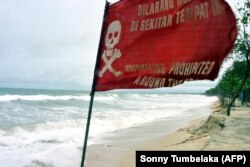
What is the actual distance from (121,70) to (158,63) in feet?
1.17

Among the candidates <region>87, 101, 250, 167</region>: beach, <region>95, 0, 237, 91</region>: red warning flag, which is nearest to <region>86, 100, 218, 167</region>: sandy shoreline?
<region>87, 101, 250, 167</region>: beach

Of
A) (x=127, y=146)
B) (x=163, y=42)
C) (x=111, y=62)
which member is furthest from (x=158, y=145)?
(x=163, y=42)

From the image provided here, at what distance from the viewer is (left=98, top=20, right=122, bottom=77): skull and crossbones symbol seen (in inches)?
125

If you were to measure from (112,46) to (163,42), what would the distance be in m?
0.48

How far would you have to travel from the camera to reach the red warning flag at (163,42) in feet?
8.61

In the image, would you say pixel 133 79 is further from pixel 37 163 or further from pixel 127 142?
pixel 127 142

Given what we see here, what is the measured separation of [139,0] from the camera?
3.03 m

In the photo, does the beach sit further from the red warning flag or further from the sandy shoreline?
the red warning flag

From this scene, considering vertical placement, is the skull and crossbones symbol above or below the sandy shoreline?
above

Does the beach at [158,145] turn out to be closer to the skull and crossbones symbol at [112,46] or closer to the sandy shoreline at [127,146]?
the sandy shoreline at [127,146]

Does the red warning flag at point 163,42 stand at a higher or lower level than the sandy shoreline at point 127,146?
higher

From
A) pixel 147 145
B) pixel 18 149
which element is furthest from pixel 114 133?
pixel 18 149

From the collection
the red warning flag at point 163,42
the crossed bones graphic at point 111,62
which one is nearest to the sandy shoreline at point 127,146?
the crossed bones graphic at point 111,62

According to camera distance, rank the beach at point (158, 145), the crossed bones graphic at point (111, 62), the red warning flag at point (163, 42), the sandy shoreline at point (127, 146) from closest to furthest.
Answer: the red warning flag at point (163, 42) < the crossed bones graphic at point (111, 62) < the beach at point (158, 145) < the sandy shoreline at point (127, 146)
